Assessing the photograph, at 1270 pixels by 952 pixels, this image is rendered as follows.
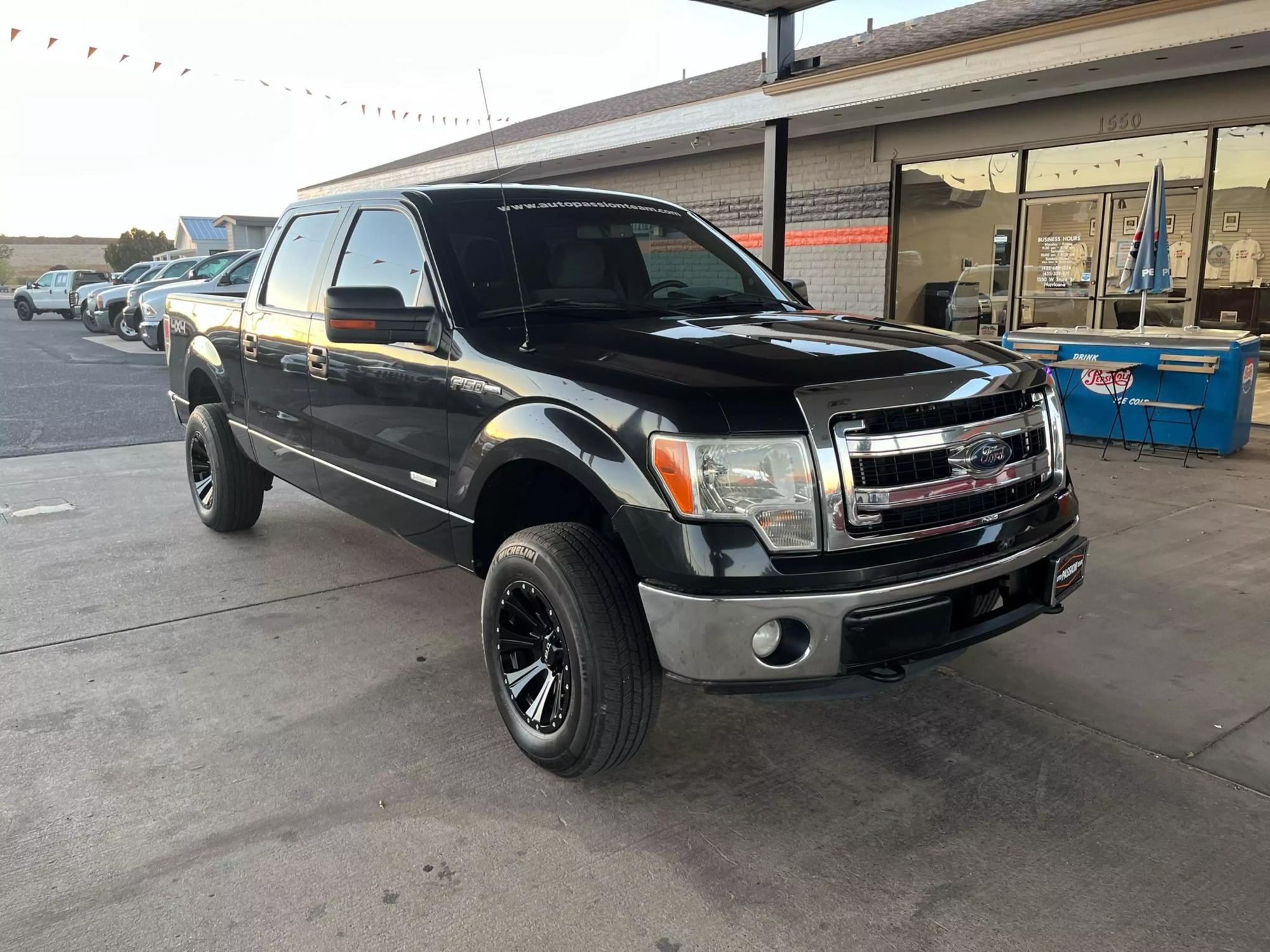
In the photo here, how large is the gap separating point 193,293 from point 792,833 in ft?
16.4

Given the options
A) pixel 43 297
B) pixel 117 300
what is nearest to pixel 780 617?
pixel 117 300

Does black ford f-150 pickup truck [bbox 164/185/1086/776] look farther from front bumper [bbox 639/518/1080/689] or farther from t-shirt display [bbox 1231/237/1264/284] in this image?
t-shirt display [bbox 1231/237/1264/284]

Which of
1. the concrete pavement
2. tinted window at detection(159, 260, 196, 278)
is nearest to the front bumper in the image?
the concrete pavement

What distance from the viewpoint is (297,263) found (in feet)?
15.4

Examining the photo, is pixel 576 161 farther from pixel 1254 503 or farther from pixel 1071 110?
pixel 1254 503

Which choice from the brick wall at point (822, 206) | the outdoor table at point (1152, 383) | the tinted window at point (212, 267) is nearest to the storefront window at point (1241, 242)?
the outdoor table at point (1152, 383)

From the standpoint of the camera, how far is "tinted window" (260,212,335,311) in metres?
4.50

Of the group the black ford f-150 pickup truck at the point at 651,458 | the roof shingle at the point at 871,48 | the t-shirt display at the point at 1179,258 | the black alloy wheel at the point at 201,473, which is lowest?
the black alloy wheel at the point at 201,473

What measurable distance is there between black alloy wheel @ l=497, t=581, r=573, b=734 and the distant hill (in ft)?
358

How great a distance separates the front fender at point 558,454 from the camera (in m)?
2.69

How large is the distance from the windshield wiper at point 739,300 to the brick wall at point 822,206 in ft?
28.8

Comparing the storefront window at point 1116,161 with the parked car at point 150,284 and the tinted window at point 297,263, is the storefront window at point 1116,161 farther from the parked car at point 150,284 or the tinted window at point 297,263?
the parked car at point 150,284

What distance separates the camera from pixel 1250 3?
23.5 ft

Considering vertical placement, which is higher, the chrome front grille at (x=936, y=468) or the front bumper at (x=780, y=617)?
the chrome front grille at (x=936, y=468)
